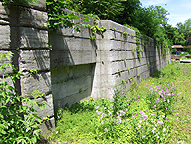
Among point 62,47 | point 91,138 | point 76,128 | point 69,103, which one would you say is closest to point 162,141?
point 91,138

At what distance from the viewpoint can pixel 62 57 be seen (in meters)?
3.98

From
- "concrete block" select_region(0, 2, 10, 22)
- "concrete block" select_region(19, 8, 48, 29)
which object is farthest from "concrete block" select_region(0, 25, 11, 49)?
"concrete block" select_region(19, 8, 48, 29)

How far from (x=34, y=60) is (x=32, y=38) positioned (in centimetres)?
38

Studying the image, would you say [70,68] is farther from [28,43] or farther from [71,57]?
[28,43]

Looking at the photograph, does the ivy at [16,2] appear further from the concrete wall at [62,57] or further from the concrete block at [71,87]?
the concrete block at [71,87]

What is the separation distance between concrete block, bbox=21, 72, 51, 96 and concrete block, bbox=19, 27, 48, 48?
1.63ft

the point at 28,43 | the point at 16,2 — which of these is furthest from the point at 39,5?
the point at 28,43

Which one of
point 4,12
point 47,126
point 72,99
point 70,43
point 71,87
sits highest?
point 4,12

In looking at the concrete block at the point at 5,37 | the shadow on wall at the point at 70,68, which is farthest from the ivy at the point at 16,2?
the shadow on wall at the point at 70,68

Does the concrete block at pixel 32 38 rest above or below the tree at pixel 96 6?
below

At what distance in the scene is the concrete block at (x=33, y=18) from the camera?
2734mm

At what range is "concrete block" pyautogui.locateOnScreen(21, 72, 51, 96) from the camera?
2.79 m

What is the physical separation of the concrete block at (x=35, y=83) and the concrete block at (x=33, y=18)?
0.85 meters

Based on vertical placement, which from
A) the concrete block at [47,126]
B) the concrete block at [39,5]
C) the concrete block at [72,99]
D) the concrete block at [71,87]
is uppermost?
the concrete block at [39,5]
